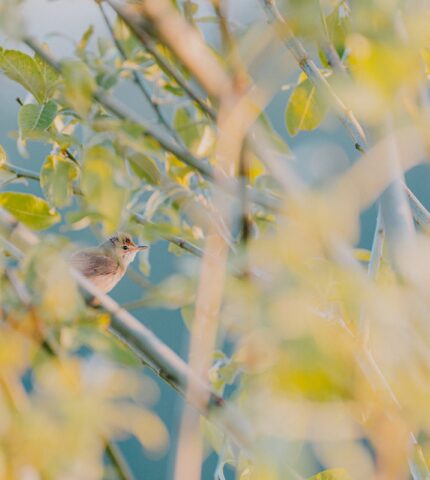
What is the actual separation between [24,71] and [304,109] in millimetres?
449

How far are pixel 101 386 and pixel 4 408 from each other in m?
0.06

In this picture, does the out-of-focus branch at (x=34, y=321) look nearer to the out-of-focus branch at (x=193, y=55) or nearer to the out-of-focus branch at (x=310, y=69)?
the out-of-focus branch at (x=193, y=55)

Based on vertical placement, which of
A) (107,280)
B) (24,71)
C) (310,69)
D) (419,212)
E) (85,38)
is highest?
(24,71)

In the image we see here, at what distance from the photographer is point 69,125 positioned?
1.22 meters

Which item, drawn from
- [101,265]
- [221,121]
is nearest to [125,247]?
[101,265]

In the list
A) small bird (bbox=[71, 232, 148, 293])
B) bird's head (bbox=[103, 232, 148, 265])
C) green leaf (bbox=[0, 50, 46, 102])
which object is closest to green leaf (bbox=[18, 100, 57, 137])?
green leaf (bbox=[0, 50, 46, 102])

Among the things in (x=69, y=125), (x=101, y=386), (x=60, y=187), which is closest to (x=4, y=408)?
(x=101, y=386)

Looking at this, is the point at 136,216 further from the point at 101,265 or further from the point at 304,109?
the point at 101,265

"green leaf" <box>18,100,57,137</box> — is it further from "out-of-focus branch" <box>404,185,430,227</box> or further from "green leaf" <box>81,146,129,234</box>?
"out-of-focus branch" <box>404,185,430,227</box>

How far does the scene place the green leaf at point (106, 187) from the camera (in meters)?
0.68

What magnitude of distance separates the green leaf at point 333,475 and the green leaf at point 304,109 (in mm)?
556

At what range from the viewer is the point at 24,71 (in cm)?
100

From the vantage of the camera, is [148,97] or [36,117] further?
[148,97]

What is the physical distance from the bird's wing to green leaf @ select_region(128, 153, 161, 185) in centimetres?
205
